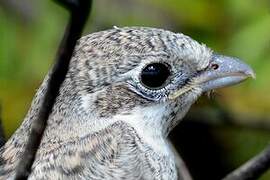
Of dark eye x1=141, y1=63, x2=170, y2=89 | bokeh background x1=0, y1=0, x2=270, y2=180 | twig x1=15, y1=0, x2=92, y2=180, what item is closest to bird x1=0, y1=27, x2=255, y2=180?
dark eye x1=141, y1=63, x2=170, y2=89

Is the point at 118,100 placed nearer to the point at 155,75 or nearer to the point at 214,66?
the point at 155,75

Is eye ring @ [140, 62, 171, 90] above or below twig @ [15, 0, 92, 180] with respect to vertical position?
below

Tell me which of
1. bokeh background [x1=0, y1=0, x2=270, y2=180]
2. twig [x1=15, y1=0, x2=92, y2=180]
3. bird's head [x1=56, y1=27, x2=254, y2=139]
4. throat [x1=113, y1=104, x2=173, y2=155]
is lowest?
bokeh background [x1=0, y1=0, x2=270, y2=180]

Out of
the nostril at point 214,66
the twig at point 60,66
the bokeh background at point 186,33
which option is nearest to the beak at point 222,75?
the nostril at point 214,66

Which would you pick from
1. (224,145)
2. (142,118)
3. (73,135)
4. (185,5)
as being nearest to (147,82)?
(142,118)

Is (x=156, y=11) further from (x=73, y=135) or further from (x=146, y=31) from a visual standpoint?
(x=73, y=135)

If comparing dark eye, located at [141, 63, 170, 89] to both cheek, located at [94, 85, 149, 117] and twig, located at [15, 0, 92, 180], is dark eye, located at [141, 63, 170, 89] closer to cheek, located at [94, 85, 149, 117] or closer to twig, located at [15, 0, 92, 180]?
cheek, located at [94, 85, 149, 117]

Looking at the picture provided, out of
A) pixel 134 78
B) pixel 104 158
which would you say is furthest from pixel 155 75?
pixel 104 158

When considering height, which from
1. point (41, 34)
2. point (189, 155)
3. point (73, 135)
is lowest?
point (189, 155)
